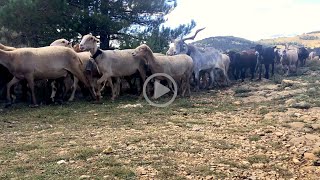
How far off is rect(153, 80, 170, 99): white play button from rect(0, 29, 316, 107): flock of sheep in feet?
1.05

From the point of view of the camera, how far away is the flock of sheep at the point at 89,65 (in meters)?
11.1

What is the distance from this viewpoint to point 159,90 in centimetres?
1337

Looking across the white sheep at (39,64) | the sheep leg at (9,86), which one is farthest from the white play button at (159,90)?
the sheep leg at (9,86)

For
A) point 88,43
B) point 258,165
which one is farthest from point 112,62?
point 258,165

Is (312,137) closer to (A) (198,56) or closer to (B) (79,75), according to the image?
(B) (79,75)

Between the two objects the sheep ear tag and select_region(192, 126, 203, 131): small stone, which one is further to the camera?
the sheep ear tag

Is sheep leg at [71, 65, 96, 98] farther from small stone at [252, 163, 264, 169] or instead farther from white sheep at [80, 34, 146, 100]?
small stone at [252, 163, 264, 169]

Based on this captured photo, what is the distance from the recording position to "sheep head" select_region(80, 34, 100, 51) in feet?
38.9

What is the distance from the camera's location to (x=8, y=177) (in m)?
5.51

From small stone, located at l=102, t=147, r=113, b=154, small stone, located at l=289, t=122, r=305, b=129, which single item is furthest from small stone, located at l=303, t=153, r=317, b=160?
small stone, located at l=102, t=147, r=113, b=154

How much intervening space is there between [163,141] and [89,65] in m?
5.84

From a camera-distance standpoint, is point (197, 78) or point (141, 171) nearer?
point (141, 171)

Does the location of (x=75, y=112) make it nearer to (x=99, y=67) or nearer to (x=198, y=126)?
(x=99, y=67)

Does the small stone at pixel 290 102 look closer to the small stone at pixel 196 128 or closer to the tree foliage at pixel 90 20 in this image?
the small stone at pixel 196 128
